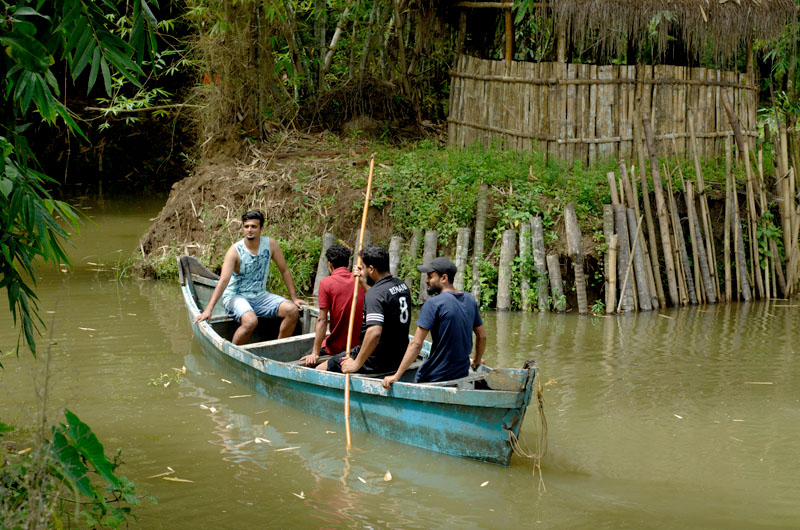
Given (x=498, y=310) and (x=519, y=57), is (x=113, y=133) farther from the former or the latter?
(x=498, y=310)

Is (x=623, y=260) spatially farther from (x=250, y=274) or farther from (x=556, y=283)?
(x=250, y=274)

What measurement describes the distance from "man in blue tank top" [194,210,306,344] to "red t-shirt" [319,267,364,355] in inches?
54.7

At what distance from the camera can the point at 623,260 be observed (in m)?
11.4

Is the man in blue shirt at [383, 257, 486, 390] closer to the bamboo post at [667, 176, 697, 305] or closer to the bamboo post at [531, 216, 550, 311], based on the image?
the bamboo post at [531, 216, 550, 311]

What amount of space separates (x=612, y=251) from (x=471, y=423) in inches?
200

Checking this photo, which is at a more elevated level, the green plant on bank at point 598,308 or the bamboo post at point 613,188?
the bamboo post at point 613,188

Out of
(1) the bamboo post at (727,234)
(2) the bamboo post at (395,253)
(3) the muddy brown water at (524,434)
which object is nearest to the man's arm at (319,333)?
(3) the muddy brown water at (524,434)

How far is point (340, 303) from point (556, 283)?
4121mm

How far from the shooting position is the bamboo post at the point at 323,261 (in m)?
12.1

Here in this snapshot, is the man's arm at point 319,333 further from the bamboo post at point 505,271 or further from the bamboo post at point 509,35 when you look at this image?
the bamboo post at point 509,35

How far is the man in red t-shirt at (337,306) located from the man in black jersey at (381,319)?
441mm

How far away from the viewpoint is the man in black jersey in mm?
7207

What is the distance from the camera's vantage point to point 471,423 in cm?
667

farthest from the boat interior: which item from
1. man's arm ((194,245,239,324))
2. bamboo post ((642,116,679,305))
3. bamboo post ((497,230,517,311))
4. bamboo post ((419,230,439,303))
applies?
bamboo post ((642,116,679,305))
